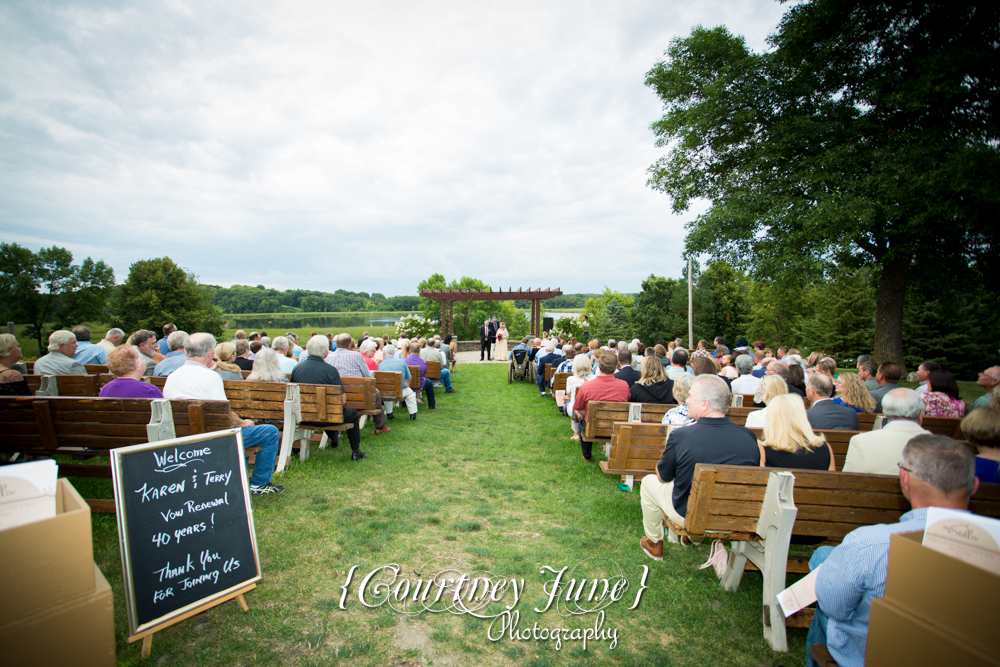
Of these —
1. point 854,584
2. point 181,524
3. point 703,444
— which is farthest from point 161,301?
point 854,584

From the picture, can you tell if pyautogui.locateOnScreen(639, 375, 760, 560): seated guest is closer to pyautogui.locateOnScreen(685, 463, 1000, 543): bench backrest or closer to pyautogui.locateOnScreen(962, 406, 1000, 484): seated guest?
pyautogui.locateOnScreen(685, 463, 1000, 543): bench backrest

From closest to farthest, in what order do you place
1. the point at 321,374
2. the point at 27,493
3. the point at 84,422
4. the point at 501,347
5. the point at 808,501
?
the point at 27,493, the point at 808,501, the point at 84,422, the point at 321,374, the point at 501,347

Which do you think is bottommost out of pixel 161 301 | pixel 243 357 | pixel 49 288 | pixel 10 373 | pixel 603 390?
pixel 603 390

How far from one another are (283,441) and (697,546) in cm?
451

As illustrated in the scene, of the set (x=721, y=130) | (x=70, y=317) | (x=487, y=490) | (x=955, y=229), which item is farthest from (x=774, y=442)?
(x=70, y=317)

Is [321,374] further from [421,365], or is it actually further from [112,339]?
[112,339]

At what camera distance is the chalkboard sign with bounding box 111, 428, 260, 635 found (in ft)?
8.54

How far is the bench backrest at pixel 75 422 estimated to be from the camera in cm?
420

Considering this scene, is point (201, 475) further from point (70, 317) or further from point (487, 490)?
point (70, 317)

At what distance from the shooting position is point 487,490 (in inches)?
212

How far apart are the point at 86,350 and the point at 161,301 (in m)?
47.9

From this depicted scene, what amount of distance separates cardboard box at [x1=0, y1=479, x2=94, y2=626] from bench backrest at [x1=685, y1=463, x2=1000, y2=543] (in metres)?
2.95

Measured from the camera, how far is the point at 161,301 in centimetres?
4816

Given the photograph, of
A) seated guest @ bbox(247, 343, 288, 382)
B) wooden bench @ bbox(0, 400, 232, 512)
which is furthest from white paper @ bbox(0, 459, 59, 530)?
seated guest @ bbox(247, 343, 288, 382)
